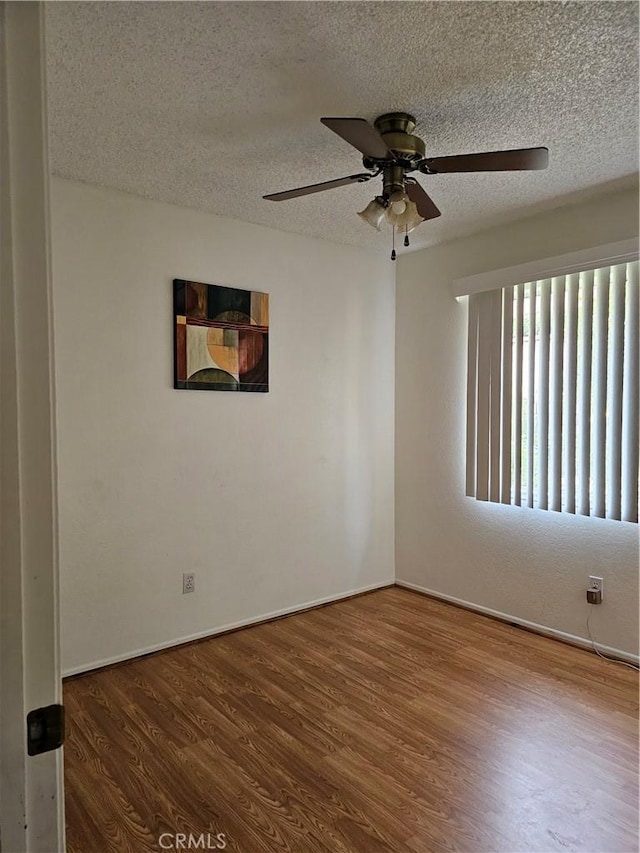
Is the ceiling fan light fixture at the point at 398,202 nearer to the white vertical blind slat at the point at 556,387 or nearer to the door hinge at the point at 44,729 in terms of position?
the white vertical blind slat at the point at 556,387

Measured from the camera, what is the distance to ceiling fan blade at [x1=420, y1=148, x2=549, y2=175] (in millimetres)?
1900

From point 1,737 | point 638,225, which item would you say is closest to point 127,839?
point 1,737

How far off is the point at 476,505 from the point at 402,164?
2320 millimetres

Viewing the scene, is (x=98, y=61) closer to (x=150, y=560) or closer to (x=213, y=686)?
(x=150, y=560)

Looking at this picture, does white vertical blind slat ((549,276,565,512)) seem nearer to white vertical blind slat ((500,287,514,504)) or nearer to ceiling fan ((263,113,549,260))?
white vertical blind slat ((500,287,514,504))

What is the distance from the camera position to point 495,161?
1.94m

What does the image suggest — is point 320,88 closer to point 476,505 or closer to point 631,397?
point 631,397

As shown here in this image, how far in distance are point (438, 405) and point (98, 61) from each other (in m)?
2.83

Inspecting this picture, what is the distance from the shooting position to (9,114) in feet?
2.39

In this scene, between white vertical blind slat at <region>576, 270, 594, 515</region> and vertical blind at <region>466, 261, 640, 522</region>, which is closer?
vertical blind at <region>466, 261, 640, 522</region>

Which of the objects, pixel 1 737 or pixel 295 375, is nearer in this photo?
pixel 1 737

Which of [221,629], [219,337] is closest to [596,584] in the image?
[221,629]

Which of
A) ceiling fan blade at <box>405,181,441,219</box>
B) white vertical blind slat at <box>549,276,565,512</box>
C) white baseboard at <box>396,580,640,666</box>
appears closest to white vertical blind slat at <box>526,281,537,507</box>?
white vertical blind slat at <box>549,276,565,512</box>

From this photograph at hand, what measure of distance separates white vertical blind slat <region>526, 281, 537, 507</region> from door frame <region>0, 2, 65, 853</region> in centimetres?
300
